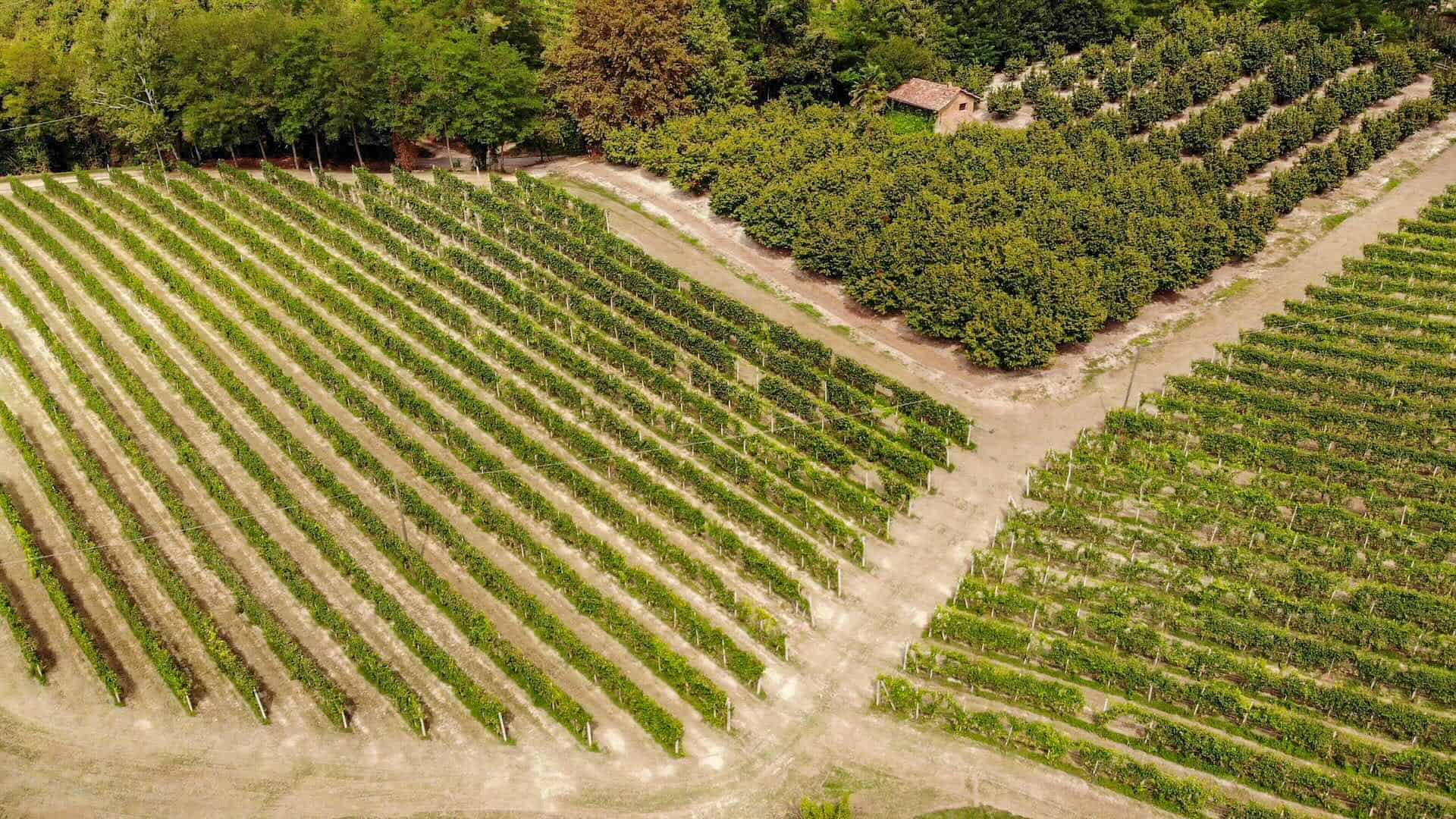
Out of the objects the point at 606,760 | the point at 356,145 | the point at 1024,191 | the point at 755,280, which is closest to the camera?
the point at 606,760

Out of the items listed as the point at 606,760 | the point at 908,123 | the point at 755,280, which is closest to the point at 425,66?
the point at 755,280

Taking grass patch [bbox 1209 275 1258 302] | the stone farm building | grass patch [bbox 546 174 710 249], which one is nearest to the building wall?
the stone farm building

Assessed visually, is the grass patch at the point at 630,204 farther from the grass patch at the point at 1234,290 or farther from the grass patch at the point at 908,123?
the grass patch at the point at 1234,290

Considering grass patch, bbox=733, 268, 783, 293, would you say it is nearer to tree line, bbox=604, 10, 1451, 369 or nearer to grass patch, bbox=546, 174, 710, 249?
grass patch, bbox=546, 174, 710, 249

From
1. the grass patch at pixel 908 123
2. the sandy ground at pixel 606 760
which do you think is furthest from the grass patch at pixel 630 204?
the sandy ground at pixel 606 760

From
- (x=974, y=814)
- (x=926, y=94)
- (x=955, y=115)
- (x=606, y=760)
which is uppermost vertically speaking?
(x=926, y=94)

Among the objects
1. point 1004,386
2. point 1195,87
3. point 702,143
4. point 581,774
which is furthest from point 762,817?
point 1195,87

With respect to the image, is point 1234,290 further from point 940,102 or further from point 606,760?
point 606,760
